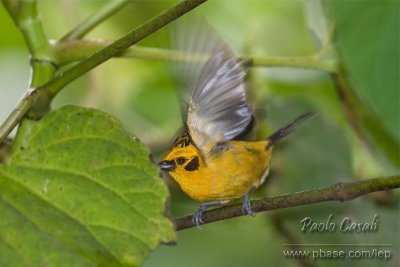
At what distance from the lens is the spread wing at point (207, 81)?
125cm

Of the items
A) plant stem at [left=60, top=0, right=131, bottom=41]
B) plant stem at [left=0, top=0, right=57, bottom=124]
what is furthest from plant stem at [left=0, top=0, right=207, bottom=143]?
plant stem at [left=60, top=0, right=131, bottom=41]

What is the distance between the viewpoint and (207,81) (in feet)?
4.15

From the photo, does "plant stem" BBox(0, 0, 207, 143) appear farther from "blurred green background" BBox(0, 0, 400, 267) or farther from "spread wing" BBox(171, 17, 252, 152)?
"blurred green background" BBox(0, 0, 400, 267)

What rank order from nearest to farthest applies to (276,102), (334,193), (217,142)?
(334,193), (217,142), (276,102)

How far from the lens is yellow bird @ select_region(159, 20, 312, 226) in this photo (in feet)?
4.15

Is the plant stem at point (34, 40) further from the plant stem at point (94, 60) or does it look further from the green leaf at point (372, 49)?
the green leaf at point (372, 49)

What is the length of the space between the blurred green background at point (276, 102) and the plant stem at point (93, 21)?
0.21m

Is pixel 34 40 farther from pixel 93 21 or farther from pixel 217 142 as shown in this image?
pixel 217 142

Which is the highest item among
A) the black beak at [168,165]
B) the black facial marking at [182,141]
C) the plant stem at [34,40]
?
the plant stem at [34,40]

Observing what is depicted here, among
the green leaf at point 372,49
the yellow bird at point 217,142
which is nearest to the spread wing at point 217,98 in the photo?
the yellow bird at point 217,142

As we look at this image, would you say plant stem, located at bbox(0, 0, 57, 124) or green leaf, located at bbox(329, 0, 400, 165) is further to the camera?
green leaf, located at bbox(329, 0, 400, 165)

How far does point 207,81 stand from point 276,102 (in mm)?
887

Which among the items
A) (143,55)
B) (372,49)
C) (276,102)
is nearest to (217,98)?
(143,55)

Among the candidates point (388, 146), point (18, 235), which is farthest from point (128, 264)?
point (388, 146)
